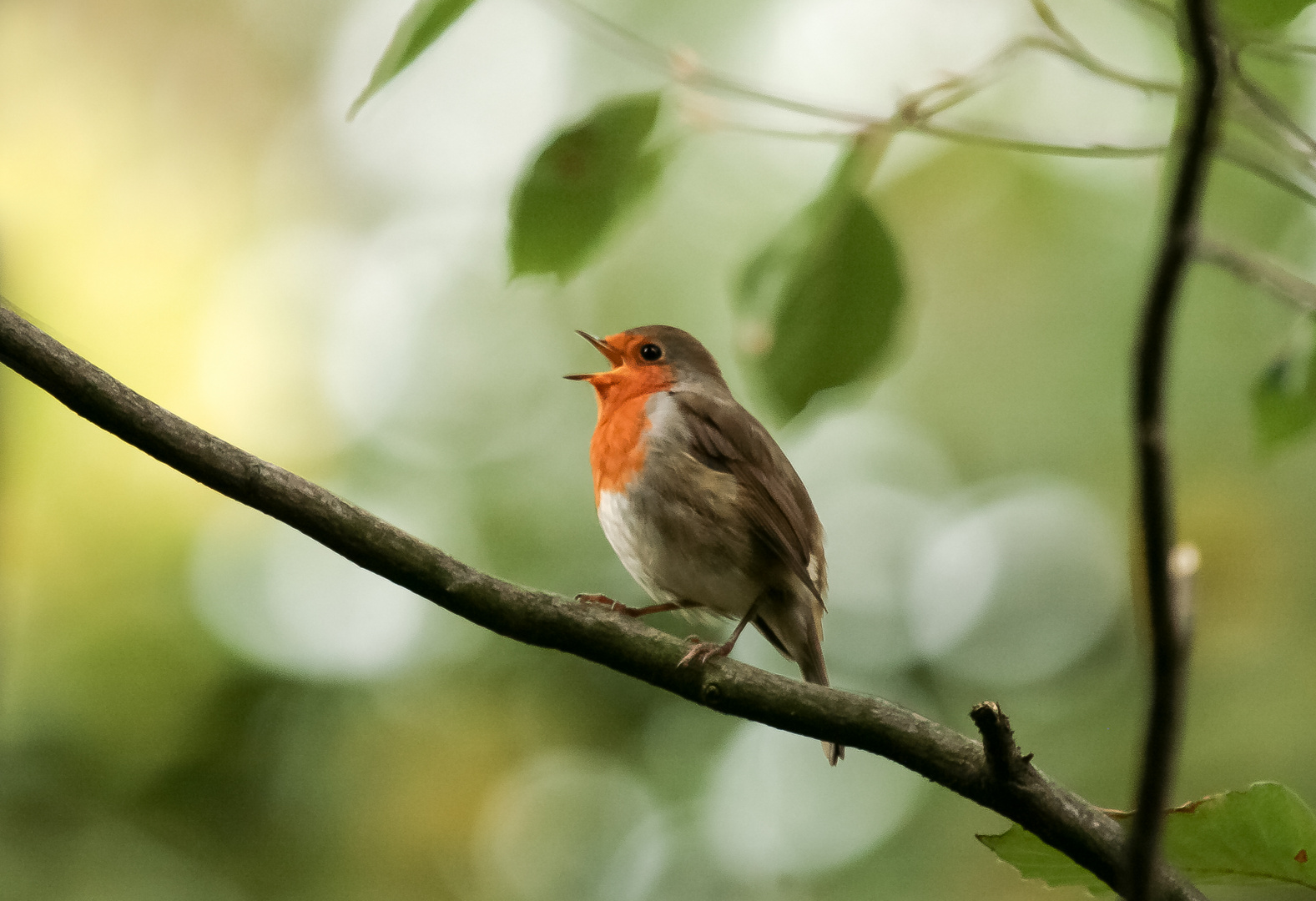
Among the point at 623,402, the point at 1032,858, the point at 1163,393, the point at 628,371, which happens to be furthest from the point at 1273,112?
the point at 628,371

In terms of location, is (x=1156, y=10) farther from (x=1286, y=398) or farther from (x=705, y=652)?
(x=705, y=652)

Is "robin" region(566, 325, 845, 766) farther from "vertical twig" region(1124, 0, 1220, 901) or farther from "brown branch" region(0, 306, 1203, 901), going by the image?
"vertical twig" region(1124, 0, 1220, 901)

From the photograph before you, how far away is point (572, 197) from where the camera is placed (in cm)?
137

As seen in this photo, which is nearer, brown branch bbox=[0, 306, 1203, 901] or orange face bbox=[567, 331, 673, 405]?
brown branch bbox=[0, 306, 1203, 901]

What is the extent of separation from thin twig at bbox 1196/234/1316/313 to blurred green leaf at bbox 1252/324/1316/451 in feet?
1.16

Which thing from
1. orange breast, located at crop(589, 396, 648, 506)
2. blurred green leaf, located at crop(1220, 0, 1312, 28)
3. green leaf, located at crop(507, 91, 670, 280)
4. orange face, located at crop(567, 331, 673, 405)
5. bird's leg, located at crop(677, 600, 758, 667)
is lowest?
Answer: bird's leg, located at crop(677, 600, 758, 667)

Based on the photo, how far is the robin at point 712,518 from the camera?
268 cm

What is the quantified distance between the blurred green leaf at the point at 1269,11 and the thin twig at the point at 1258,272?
25 cm

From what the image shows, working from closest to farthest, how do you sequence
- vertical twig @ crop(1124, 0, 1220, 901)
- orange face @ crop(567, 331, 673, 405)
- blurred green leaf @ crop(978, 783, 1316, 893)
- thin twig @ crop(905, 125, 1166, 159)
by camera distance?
vertical twig @ crop(1124, 0, 1220, 901) < blurred green leaf @ crop(978, 783, 1316, 893) < thin twig @ crop(905, 125, 1166, 159) < orange face @ crop(567, 331, 673, 405)

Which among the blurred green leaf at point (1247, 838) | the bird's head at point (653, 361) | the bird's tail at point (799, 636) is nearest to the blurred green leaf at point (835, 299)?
the blurred green leaf at point (1247, 838)

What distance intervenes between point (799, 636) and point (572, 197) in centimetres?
169

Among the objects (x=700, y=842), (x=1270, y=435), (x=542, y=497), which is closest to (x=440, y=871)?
(x=700, y=842)

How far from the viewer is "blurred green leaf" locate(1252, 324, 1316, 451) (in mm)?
1483

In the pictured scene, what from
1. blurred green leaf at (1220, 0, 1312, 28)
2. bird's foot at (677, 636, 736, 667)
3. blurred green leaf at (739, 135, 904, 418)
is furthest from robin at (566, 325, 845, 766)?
blurred green leaf at (1220, 0, 1312, 28)
